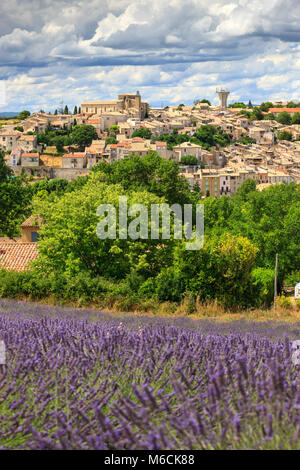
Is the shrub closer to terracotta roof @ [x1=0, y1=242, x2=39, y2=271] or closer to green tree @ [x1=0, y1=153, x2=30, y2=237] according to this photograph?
terracotta roof @ [x1=0, y1=242, x2=39, y2=271]

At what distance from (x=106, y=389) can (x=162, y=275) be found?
1328 cm

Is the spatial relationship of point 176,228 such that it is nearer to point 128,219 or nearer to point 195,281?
point 128,219

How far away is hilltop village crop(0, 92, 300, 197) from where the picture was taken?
5276 inches

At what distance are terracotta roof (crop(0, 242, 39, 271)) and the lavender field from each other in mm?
19595

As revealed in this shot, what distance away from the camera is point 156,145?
145750mm

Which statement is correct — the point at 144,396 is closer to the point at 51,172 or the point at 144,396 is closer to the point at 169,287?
the point at 169,287

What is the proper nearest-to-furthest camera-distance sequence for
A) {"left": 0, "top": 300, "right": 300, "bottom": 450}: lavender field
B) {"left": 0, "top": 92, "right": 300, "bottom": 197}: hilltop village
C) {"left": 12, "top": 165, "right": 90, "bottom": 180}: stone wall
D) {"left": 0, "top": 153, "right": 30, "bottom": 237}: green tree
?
{"left": 0, "top": 300, "right": 300, "bottom": 450}: lavender field < {"left": 0, "top": 153, "right": 30, "bottom": 237}: green tree < {"left": 12, "top": 165, "right": 90, "bottom": 180}: stone wall < {"left": 0, "top": 92, "right": 300, "bottom": 197}: hilltop village

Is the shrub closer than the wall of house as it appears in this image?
Yes

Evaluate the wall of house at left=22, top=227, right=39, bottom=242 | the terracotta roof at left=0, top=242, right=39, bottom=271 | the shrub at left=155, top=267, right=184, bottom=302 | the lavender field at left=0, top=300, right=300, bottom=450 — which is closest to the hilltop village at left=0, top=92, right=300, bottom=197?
the wall of house at left=22, top=227, right=39, bottom=242

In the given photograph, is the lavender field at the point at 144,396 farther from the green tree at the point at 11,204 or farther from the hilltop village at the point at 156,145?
the hilltop village at the point at 156,145

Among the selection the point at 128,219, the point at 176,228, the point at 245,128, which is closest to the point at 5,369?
the point at 128,219

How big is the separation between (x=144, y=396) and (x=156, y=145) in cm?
14497

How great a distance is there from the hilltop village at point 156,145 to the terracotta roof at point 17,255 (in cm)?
8964
